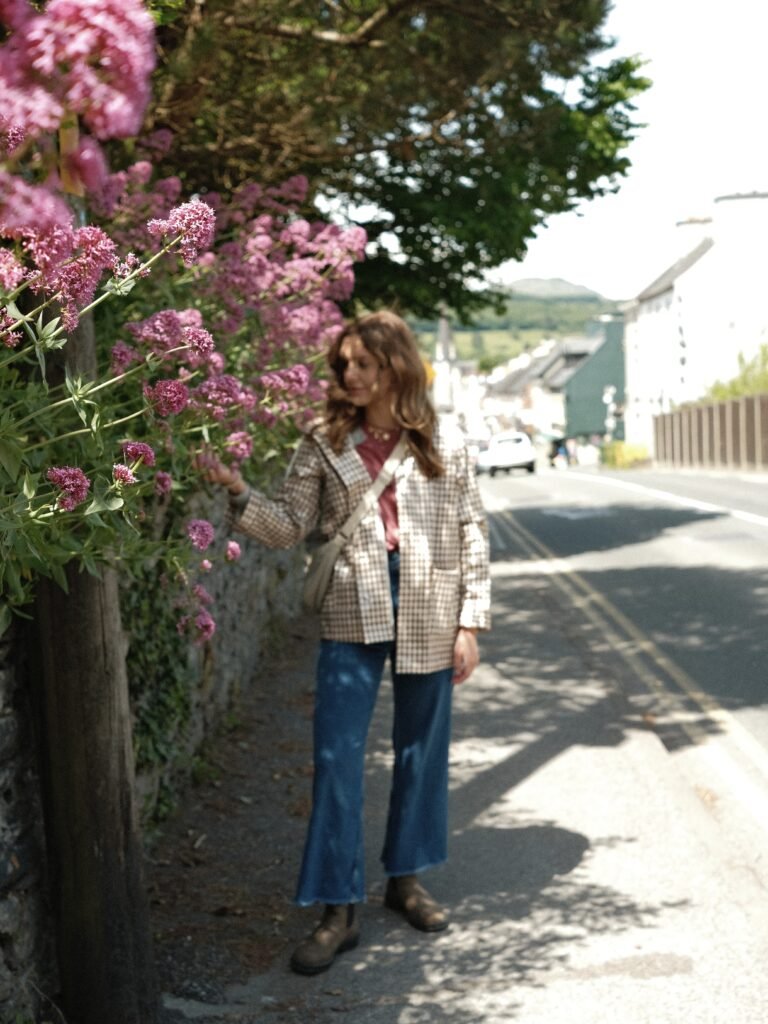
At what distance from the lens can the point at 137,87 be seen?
108 centimetres

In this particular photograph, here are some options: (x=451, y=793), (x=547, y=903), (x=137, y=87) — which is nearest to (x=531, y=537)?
(x=451, y=793)

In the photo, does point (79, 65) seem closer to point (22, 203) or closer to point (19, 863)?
→ point (22, 203)

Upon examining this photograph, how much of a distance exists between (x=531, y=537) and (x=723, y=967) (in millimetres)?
18452

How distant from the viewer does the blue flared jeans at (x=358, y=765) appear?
473 centimetres

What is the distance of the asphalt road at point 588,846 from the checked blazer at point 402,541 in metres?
0.98

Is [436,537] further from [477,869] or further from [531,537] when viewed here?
[531,537]

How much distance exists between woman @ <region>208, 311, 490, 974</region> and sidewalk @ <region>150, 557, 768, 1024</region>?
26 cm

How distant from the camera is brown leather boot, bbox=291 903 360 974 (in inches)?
180

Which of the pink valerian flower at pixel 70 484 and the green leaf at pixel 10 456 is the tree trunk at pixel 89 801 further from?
the pink valerian flower at pixel 70 484

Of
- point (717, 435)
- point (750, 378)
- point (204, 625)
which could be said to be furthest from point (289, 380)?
point (750, 378)

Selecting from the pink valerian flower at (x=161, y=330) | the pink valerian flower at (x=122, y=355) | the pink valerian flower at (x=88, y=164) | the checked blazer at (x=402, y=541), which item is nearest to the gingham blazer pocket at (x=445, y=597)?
the checked blazer at (x=402, y=541)

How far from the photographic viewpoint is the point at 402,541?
4828mm

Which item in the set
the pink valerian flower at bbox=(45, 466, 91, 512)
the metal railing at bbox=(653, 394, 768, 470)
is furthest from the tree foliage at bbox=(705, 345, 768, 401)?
the pink valerian flower at bbox=(45, 466, 91, 512)

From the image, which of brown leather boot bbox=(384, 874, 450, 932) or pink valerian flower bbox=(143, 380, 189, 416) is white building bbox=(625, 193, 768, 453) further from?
pink valerian flower bbox=(143, 380, 189, 416)
